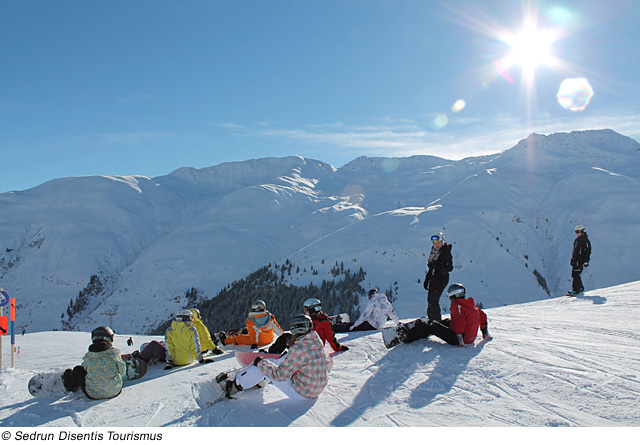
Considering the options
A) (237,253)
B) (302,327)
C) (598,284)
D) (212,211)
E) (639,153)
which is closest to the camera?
(302,327)

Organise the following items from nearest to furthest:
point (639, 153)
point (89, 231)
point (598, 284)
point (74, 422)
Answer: point (74, 422)
point (598, 284)
point (89, 231)
point (639, 153)

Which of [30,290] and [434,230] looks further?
[30,290]

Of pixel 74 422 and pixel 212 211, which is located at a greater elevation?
pixel 212 211

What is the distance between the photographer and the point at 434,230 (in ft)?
166

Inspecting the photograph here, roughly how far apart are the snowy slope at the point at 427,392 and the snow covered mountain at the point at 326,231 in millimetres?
25787

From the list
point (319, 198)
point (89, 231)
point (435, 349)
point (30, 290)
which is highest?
point (319, 198)

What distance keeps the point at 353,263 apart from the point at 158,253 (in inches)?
1610

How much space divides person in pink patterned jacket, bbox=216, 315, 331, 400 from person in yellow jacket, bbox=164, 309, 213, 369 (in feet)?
8.33

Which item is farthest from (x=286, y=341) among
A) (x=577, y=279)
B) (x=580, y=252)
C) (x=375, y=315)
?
(x=577, y=279)

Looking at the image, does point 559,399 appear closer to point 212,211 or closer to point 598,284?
point 598,284

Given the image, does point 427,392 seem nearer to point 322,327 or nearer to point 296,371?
point 296,371

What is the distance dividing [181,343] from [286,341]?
291 centimetres

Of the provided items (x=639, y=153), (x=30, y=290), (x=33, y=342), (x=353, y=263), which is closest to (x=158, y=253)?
(x=30, y=290)

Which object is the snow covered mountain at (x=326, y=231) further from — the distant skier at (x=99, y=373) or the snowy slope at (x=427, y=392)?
the distant skier at (x=99, y=373)
